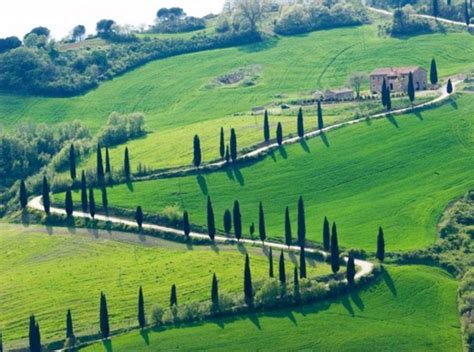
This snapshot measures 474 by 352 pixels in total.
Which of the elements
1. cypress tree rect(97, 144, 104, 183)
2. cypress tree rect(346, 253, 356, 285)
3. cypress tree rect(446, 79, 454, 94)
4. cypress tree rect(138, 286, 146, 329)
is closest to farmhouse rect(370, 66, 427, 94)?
cypress tree rect(446, 79, 454, 94)

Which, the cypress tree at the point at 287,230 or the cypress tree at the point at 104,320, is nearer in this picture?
the cypress tree at the point at 104,320

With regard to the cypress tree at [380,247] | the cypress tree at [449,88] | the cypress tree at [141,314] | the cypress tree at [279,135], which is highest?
the cypress tree at [449,88]

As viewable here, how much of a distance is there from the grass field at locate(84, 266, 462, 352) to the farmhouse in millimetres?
62105

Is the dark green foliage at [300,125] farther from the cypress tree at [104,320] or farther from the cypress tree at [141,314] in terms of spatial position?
the cypress tree at [104,320]

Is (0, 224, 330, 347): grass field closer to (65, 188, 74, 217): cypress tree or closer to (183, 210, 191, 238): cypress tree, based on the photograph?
(183, 210, 191, 238): cypress tree

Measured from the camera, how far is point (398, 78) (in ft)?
A: 616

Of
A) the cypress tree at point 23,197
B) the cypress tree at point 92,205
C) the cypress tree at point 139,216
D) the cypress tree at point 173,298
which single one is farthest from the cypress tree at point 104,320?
the cypress tree at point 23,197

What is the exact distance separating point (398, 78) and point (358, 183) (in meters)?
34.9

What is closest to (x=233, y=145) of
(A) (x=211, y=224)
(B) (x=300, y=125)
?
(B) (x=300, y=125)

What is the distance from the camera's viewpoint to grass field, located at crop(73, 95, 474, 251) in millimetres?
145750

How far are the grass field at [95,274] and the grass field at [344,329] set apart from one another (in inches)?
220

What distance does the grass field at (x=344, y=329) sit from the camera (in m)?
119

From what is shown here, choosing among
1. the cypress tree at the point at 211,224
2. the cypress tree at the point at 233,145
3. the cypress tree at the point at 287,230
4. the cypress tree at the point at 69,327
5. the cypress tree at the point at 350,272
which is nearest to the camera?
the cypress tree at the point at 69,327

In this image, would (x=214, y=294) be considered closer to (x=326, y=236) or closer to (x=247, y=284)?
(x=247, y=284)
